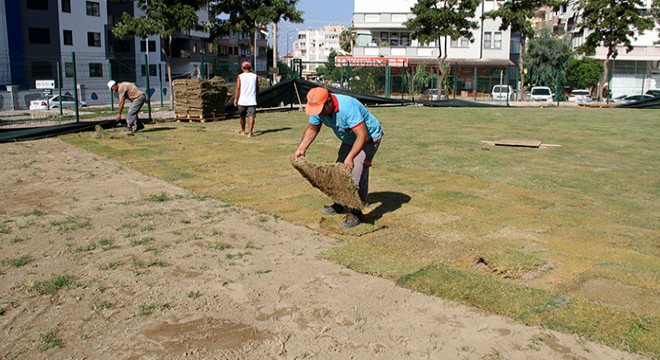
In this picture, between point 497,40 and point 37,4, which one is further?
point 497,40

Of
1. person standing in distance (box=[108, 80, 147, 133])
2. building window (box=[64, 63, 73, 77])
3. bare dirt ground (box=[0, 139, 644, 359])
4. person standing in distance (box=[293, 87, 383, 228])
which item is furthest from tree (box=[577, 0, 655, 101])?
bare dirt ground (box=[0, 139, 644, 359])

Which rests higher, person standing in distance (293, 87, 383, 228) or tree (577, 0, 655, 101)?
tree (577, 0, 655, 101)

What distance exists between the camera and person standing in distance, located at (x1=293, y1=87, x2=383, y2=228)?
5430mm

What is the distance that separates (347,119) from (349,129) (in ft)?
0.56

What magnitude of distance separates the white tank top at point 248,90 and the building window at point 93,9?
4984 cm

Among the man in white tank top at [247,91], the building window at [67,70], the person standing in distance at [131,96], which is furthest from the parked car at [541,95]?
the person standing in distance at [131,96]

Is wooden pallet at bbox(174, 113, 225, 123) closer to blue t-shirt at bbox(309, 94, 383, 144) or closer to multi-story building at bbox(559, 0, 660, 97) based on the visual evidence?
blue t-shirt at bbox(309, 94, 383, 144)

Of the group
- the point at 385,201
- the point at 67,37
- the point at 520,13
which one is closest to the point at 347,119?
the point at 385,201

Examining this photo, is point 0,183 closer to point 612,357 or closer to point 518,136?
point 612,357

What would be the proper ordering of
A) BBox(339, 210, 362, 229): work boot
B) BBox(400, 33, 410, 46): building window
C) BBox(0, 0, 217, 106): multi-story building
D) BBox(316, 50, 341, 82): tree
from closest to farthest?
BBox(339, 210, 362, 229): work boot → BBox(316, 50, 341, 82): tree → BBox(0, 0, 217, 106): multi-story building → BBox(400, 33, 410, 46): building window

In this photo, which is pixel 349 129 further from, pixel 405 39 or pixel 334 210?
pixel 405 39

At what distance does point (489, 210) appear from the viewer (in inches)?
266

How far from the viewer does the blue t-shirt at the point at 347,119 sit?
218 inches

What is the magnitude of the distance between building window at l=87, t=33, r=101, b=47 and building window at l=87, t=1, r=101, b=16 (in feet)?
6.27
